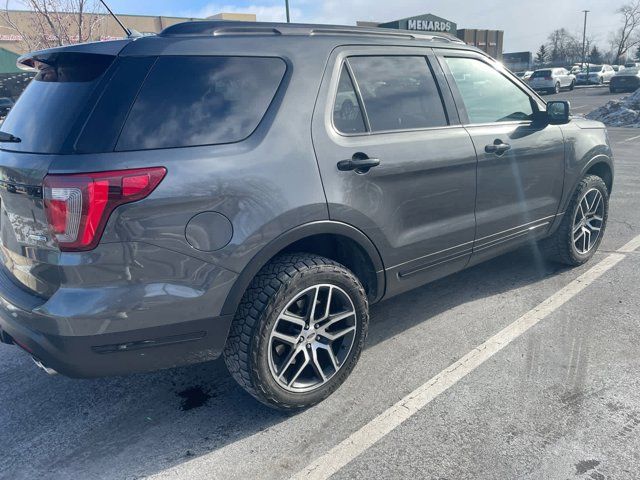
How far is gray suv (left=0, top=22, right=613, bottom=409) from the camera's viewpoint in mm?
2188

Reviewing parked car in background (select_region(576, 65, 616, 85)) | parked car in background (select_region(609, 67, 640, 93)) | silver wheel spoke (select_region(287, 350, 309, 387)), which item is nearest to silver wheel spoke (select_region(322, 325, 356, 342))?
silver wheel spoke (select_region(287, 350, 309, 387))

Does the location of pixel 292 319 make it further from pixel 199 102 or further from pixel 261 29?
pixel 261 29

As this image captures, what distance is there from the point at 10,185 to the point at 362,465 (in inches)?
79.3

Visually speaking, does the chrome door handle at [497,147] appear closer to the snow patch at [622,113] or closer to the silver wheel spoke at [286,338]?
the silver wheel spoke at [286,338]

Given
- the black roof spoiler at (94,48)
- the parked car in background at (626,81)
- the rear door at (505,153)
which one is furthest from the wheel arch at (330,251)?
the parked car in background at (626,81)

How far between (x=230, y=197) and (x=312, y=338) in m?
0.91

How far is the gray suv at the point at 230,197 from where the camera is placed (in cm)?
219

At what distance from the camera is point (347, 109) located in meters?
2.87

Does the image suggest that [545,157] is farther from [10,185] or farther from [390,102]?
[10,185]

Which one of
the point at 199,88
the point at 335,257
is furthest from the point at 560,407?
the point at 199,88

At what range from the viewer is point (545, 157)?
13.1 feet

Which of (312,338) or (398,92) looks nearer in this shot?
(312,338)

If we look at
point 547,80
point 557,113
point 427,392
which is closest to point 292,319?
point 427,392

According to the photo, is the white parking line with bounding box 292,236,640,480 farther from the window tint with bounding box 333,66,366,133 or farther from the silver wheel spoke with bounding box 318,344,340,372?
the window tint with bounding box 333,66,366,133
